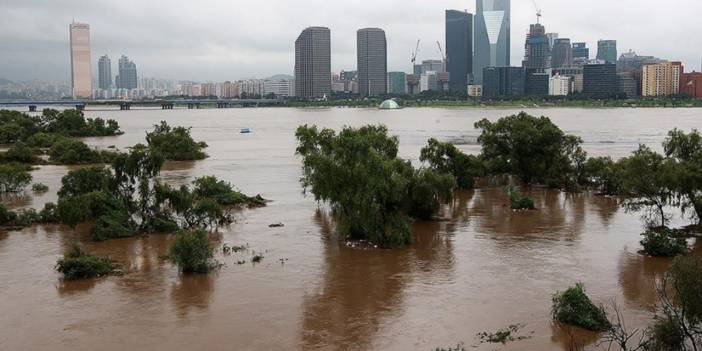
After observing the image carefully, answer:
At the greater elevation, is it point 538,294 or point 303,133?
point 303,133

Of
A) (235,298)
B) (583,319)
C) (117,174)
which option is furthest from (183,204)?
(583,319)

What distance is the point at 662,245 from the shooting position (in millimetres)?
24516

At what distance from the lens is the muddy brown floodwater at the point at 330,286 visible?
17406 millimetres

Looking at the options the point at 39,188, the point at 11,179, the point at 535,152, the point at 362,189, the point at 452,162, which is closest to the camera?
the point at 362,189

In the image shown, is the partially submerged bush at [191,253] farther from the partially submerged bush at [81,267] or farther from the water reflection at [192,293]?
the partially submerged bush at [81,267]

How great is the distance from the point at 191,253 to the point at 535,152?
25841 millimetres

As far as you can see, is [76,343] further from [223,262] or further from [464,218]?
[464,218]

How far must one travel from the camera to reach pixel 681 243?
984 inches

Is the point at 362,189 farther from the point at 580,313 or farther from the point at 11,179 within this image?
the point at 11,179

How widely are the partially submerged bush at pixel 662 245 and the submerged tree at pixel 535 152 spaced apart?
16008mm

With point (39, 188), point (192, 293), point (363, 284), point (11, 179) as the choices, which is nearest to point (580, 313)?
point (363, 284)

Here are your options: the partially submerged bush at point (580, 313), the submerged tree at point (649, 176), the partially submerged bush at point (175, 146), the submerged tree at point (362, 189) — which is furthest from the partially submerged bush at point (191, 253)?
the partially submerged bush at point (175, 146)

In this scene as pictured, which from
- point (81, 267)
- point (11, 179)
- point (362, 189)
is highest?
point (362, 189)

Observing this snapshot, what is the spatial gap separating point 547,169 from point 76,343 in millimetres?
31612
